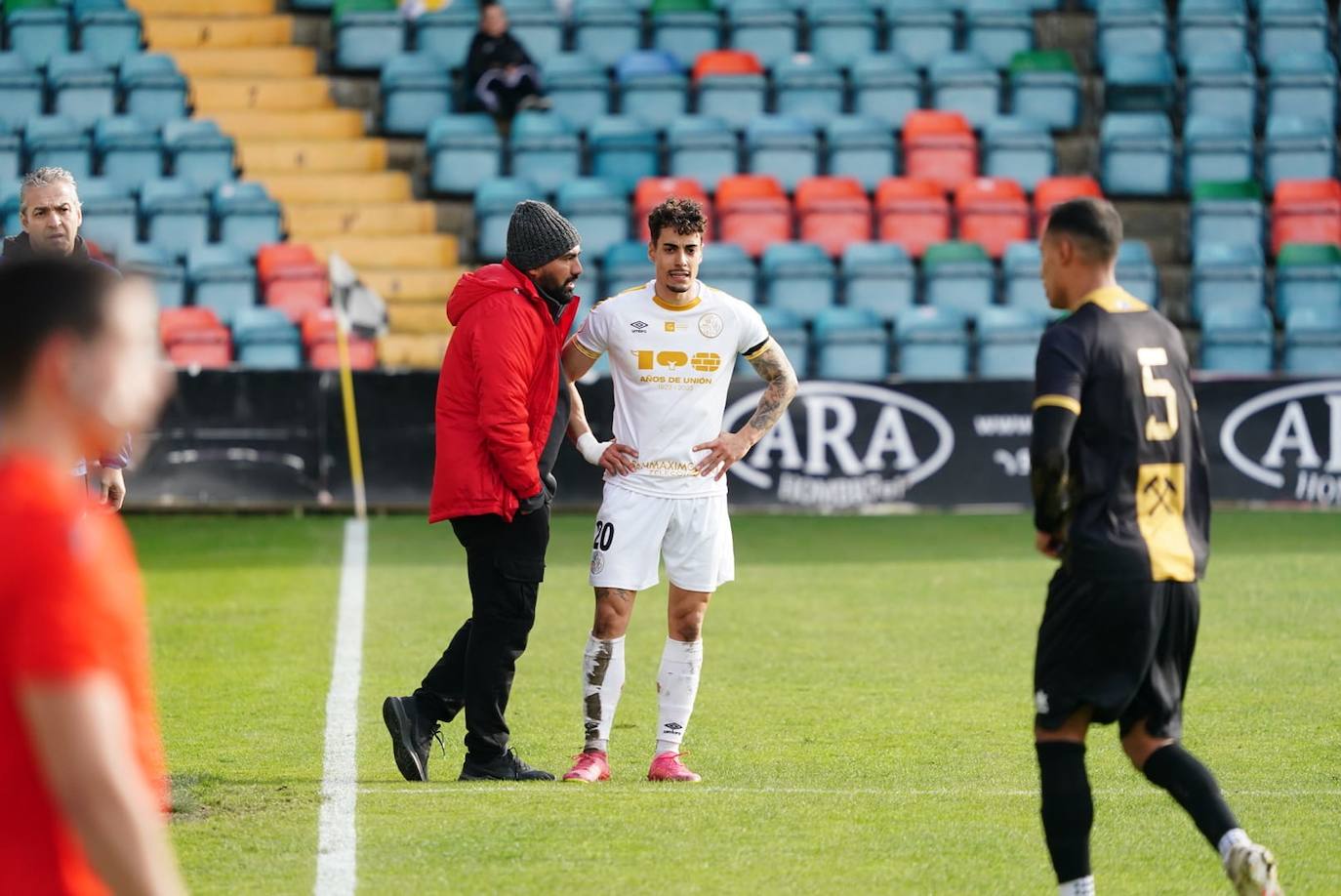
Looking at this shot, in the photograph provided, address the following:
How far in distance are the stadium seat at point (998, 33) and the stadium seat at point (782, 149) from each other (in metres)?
2.86

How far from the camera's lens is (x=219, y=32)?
890 inches

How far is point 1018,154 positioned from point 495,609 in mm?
15449

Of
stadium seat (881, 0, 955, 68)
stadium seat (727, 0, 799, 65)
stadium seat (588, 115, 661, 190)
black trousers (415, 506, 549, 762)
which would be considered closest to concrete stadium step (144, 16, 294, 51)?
stadium seat (588, 115, 661, 190)

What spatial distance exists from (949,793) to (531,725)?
2135mm

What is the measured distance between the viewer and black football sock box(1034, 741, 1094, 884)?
476 cm

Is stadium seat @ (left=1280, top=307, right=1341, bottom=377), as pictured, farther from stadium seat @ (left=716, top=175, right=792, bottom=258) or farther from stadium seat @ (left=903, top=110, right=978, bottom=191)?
stadium seat @ (left=716, top=175, right=792, bottom=258)

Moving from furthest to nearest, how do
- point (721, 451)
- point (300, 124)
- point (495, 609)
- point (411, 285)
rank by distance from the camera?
point (300, 124), point (411, 285), point (721, 451), point (495, 609)

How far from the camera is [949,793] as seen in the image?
659 centimetres

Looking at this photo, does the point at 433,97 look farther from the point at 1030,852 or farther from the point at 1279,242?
the point at 1030,852

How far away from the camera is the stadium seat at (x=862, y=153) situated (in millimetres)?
20734

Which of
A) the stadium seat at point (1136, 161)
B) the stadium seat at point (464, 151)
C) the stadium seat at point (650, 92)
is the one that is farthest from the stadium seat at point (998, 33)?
the stadium seat at point (464, 151)

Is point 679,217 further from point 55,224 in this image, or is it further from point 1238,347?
point 1238,347

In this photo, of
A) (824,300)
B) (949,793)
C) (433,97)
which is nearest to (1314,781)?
(949,793)

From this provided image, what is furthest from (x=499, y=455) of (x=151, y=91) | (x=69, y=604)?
(x=151, y=91)
